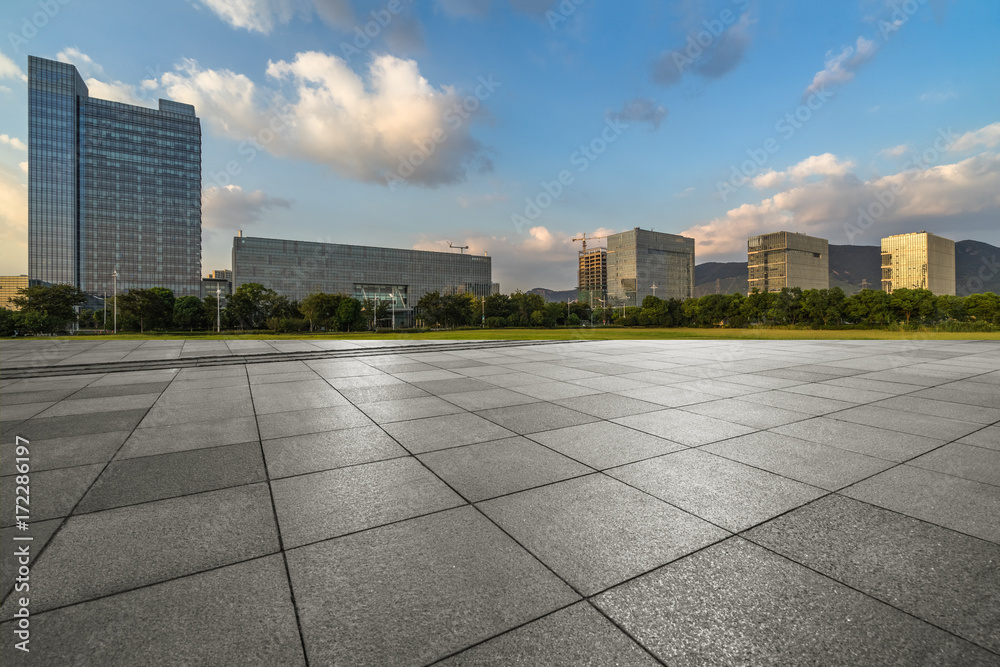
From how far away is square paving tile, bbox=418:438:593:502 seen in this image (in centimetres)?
438

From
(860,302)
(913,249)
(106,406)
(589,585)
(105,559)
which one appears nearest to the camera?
(589,585)

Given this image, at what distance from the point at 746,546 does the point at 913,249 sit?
24968cm

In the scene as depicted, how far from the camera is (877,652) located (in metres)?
2.22

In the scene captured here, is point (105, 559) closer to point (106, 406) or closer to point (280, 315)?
point (106, 406)

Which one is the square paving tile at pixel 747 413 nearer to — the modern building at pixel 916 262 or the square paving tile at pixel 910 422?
the square paving tile at pixel 910 422

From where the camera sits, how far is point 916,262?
18175cm

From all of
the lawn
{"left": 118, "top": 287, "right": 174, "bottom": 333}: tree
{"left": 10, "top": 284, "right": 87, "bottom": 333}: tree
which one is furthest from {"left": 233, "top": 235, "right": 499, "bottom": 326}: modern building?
the lawn

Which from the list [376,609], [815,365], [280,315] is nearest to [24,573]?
[376,609]

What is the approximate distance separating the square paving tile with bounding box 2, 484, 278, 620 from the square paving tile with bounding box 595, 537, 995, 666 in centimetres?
263

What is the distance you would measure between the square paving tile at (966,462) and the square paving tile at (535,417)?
12.8 feet

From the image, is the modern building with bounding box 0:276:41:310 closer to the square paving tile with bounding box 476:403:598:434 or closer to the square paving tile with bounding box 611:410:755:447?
the square paving tile with bounding box 476:403:598:434

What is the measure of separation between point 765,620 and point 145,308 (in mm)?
93328

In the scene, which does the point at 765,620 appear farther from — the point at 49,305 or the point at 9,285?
the point at 9,285

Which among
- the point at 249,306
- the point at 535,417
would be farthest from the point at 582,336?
the point at 249,306
